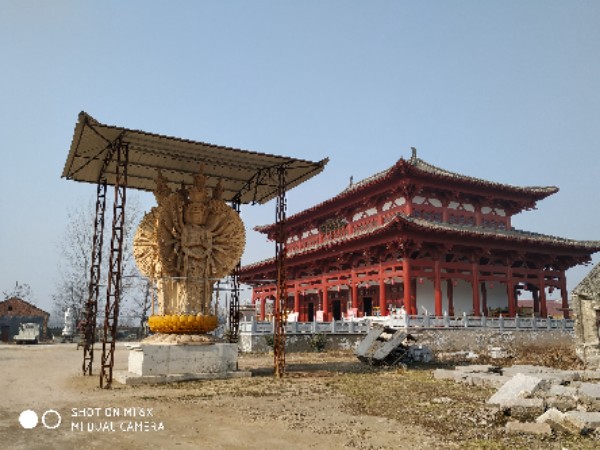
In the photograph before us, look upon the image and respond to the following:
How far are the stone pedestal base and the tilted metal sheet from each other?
5.19 meters

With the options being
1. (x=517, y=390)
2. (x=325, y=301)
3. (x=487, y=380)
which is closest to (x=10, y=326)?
(x=325, y=301)

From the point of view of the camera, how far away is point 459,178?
26594 millimetres

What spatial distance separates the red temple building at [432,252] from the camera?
77.5ft

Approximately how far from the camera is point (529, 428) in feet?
20.1

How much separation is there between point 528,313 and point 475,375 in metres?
19.3

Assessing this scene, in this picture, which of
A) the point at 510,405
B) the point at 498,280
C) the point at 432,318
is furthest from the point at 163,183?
the point at 498,280

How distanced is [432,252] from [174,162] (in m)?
14.6

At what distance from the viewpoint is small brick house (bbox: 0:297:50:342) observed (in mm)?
41688

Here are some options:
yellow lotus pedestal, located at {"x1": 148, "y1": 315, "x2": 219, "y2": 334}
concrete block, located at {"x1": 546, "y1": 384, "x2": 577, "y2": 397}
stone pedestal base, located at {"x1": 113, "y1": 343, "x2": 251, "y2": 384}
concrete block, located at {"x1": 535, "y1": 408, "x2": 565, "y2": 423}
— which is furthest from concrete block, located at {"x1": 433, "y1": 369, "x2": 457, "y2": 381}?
yellow lotus pedestal, located at {"x1": 148, "y1": 315, "x2": 219, "y2": 334}

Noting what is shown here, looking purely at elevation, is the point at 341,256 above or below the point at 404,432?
above

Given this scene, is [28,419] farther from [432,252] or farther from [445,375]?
[432,252]

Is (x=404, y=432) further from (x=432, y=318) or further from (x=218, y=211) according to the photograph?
(x=432, y=318)

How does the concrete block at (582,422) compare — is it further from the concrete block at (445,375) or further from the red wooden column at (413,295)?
the red wooden column at (413,295)

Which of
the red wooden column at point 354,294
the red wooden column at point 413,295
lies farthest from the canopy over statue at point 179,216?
the red wooden column at point 354,294
